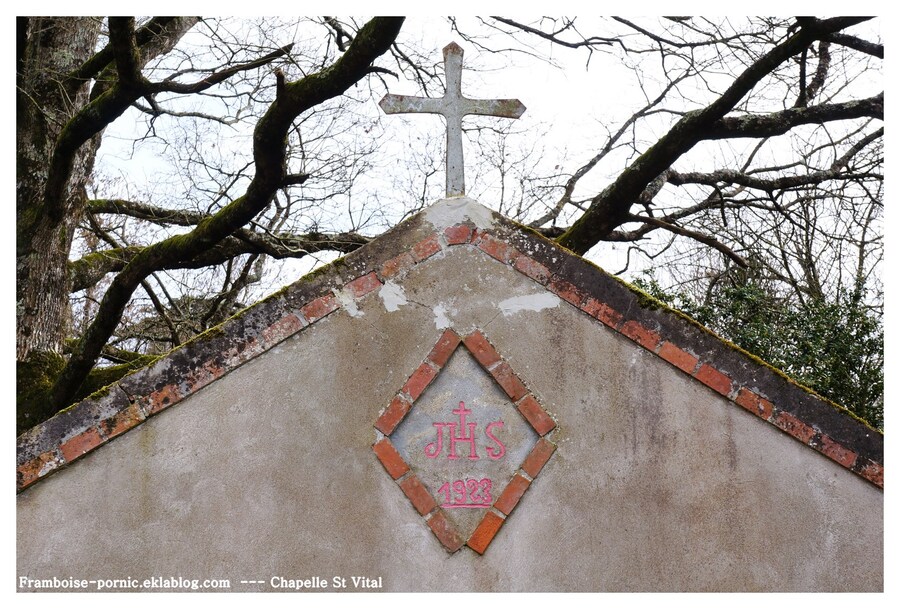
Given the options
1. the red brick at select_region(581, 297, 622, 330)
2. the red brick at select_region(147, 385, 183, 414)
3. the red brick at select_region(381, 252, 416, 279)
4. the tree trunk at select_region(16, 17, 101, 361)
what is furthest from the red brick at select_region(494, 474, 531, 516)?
the tree trunk at select_region(16, 17, 101, 361)

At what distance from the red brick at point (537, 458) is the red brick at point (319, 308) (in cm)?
151

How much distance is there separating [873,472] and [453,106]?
139 inches

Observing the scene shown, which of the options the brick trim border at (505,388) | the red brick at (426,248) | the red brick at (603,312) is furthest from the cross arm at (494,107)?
the red brick at (603,312)

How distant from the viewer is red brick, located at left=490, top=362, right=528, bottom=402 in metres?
5.38

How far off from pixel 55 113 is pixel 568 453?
24.1ft

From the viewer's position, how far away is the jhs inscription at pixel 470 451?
526 centimetres

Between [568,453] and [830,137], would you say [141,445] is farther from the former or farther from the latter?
[830,137]

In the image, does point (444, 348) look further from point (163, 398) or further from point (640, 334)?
point (163, 398)

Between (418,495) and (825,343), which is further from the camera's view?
(825,343)

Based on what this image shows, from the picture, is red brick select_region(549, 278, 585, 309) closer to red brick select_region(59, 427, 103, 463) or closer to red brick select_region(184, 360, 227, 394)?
red brick select_region(184, 360, 227, 394)

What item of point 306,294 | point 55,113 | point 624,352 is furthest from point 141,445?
point 55,113

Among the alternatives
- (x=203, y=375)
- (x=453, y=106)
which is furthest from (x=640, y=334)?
(x=203, y=375)

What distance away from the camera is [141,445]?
518 centimetres

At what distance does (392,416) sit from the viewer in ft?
17.4
